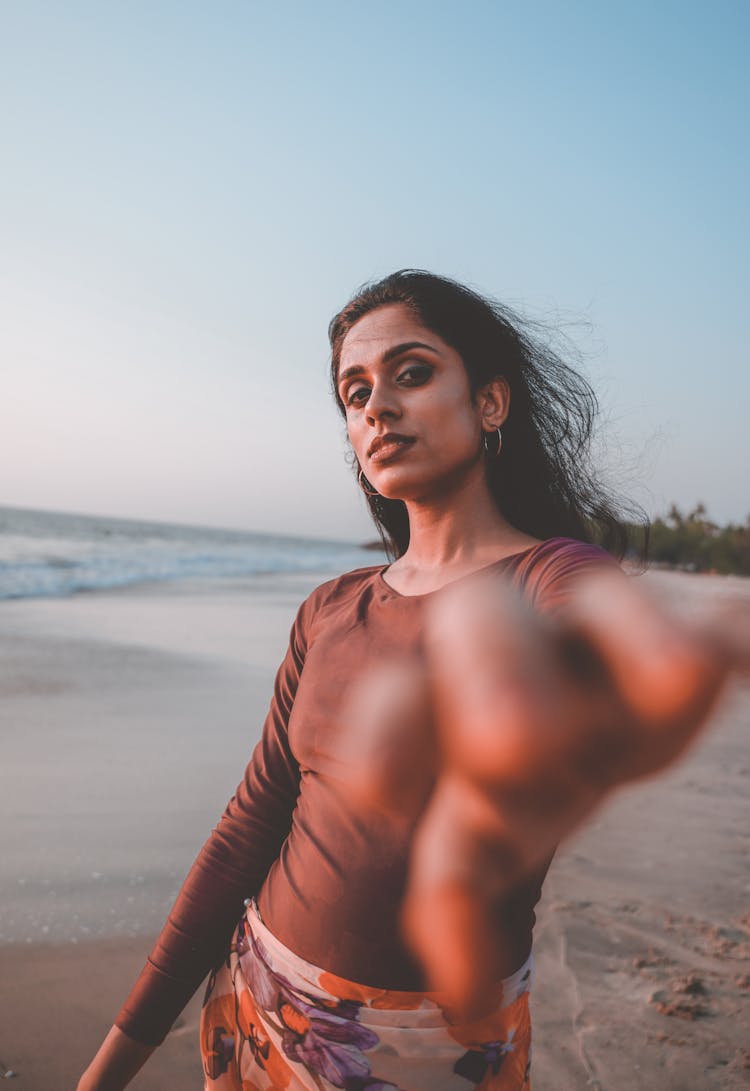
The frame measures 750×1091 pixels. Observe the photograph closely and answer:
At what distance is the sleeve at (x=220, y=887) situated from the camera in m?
1.37

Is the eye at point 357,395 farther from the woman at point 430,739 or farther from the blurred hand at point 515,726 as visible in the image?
the blurred hand at point 515,726

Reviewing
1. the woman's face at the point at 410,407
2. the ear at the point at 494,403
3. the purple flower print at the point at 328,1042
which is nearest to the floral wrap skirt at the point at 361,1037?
the purple flower print at the point at 328,1042

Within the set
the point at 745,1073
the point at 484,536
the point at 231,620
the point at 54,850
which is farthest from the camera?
the point at 231,620

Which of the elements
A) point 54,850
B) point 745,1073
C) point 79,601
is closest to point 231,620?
point 79,601

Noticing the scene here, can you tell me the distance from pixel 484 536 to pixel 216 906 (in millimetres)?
861

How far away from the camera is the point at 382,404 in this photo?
1260 mm

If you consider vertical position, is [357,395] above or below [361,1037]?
above

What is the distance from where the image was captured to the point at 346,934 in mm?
1089

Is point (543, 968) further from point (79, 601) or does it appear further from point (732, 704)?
point (79, 601)

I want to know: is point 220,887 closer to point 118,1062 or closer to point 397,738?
point 118,1062

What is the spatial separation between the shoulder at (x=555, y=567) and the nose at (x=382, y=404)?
345 mm

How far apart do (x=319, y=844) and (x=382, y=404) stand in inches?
29.1

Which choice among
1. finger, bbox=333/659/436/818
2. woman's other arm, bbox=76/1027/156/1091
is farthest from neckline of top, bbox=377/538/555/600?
woman's other arm, bbox=76/1027/156/1091

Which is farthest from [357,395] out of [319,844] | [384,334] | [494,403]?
[319,844]
